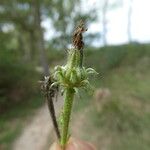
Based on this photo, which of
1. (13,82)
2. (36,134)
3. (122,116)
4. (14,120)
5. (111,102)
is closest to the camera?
(122,116)

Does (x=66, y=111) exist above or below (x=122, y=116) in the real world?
above

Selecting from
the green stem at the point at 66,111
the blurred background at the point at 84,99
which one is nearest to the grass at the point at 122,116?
the blurred background at the point at 84,99

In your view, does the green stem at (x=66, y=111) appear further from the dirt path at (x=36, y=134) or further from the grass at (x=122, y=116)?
the dirt path at (x=36, y=134)

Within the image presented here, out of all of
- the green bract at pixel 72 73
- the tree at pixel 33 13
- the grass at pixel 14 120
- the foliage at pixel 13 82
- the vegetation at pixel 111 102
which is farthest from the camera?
the tree at pixel 33 13

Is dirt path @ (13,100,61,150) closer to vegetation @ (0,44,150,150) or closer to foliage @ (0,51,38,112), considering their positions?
vegetation @ (0,44,150,150)

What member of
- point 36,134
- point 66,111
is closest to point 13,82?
point 36,134

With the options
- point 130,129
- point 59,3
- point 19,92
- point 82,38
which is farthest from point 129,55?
point 82,38

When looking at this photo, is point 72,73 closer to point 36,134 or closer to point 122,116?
point 122,116
